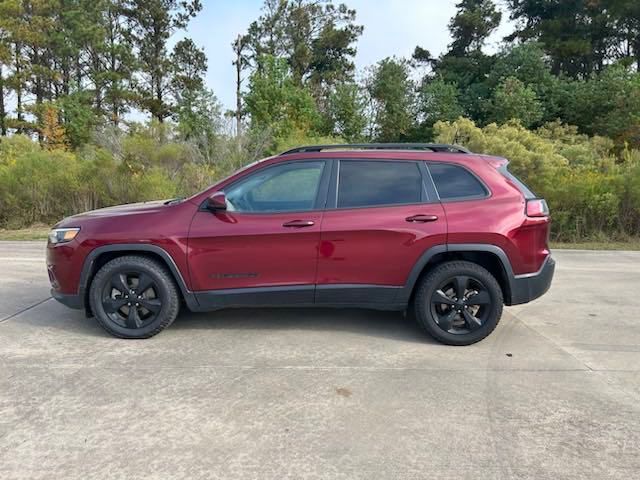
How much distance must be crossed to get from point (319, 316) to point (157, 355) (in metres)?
1.80

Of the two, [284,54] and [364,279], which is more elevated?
[284,54]

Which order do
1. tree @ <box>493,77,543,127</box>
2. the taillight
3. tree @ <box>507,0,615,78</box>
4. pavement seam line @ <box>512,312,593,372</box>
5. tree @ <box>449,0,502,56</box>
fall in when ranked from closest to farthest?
pavement seam line @ <box>512,312,593,372</box>
the taillight
tree @ <box>493,77,543,127</box>
tree @ <box>507,0,615,78</box>
tree @ <box>449,0,502,56</box>

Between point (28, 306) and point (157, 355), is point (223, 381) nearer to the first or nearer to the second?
point (157, 355)

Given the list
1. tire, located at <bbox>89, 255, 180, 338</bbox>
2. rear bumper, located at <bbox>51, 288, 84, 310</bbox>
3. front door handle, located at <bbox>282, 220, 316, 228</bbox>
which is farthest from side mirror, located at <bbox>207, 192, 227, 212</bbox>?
rear bumper, located at <bbox>51, 288, 84, 310</bbox>

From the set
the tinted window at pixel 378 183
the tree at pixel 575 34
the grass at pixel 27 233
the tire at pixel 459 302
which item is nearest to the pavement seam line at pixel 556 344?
the tire at pixel 459 302

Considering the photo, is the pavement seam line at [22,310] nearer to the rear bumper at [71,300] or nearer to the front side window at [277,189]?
the rear bumper at [71,300]

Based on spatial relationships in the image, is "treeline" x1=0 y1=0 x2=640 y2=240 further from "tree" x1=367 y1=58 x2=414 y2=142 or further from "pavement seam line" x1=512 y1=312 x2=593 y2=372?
"pavement seam line" x1=512 y1=312 x2=593 y2=372

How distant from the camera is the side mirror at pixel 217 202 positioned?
14.4 ft

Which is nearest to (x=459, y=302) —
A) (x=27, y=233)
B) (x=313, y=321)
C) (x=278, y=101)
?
(x=313, y=321)

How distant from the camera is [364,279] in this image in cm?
451

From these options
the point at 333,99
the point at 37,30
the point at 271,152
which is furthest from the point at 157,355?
the point at 37,30

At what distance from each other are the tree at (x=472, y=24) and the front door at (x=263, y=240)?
1732 inches

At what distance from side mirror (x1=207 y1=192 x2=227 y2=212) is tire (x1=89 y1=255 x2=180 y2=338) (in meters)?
0.74

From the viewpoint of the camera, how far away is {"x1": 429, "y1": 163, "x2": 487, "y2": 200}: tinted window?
453cm
